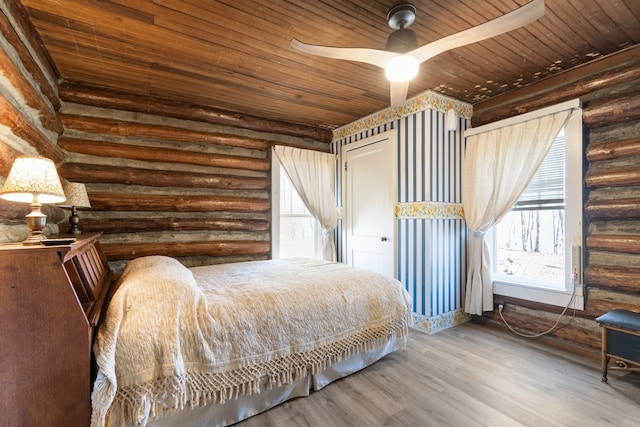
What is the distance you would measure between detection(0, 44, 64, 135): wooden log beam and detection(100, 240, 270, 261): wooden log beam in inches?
52.2

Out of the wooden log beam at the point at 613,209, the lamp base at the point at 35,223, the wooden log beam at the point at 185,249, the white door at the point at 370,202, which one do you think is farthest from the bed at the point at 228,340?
the wooden log beam at the point at 613,209

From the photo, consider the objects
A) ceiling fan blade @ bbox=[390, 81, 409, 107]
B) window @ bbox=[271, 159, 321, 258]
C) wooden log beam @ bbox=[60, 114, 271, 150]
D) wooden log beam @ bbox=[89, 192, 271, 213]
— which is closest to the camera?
ceiling fan blade @ bbox=[390, 81, 409, 107]

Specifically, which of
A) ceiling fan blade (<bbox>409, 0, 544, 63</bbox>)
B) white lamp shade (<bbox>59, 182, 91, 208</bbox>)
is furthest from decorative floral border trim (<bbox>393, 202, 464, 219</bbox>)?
white lamp shade (<bbox>59, 182, 91, 208</bbox>)

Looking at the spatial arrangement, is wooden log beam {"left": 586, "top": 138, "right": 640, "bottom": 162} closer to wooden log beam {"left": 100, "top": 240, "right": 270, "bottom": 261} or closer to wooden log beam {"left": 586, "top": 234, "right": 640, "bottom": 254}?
wooden log beam {"left": 586, "top": 234, "right": 640, "bottom": 254}

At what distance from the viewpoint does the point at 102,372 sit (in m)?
1.36

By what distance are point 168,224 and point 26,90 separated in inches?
72.4

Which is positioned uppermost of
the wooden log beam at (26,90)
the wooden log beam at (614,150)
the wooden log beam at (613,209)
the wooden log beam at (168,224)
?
the wooden log beam at (26,90)

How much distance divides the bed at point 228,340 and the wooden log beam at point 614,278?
1.77 m

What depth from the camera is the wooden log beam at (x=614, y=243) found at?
8.18ft

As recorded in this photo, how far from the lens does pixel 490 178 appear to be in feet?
11.0

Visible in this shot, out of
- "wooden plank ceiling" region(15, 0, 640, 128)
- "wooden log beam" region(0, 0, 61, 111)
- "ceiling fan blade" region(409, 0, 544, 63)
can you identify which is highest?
"wooden plank ceiling" region(15, 0, 640, 128)

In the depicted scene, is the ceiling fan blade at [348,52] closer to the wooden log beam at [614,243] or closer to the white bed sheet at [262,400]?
the white bed sheet at [262,400]

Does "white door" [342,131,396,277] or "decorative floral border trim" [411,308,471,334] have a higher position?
"white door" [342,131,396,277]

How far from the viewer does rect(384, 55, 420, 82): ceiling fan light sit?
1845 millimetres
